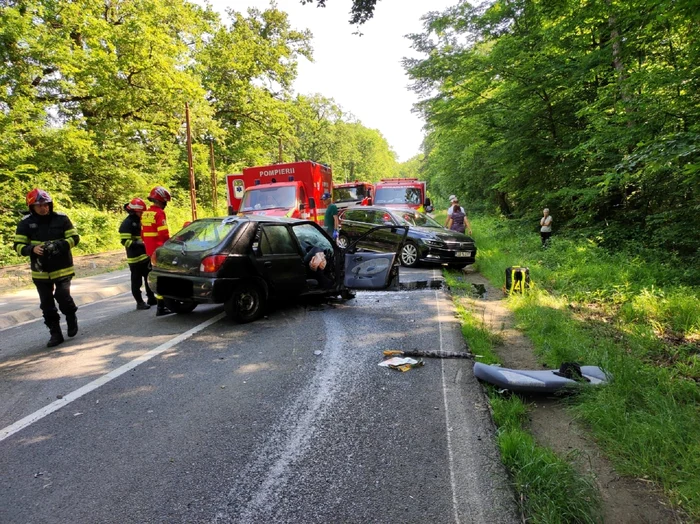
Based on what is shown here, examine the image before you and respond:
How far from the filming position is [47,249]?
484cm

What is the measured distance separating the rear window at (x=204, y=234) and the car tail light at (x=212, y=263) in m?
0.19

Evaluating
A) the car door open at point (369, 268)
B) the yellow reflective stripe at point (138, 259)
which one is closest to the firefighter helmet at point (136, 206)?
the yellow reflective stripe at point (138, 259)

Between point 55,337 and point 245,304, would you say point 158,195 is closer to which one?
point 245,304

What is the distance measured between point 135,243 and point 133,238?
8cm

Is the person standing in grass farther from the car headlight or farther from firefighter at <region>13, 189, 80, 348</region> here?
firefighter at <region>13, 189, 80, 348</region>

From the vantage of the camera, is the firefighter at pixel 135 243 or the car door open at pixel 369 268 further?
the car door open at pixel 369 268

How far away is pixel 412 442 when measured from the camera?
285cm

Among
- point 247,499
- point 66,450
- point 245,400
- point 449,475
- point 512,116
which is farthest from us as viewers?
point 512,116

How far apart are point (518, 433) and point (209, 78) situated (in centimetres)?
2681

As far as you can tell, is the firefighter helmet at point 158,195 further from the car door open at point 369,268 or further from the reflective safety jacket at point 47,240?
the car door open at point 369,268

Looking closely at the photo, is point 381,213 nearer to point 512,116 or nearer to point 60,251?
point 512,116

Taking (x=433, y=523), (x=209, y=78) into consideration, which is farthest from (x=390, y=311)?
(x=209, y=78)

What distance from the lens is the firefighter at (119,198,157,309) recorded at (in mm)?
6332

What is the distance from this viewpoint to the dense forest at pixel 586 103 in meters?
6.68
